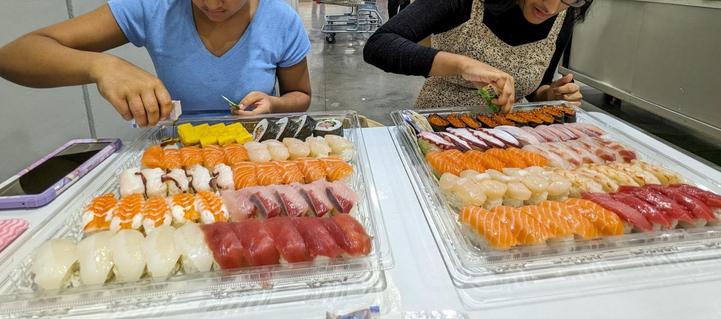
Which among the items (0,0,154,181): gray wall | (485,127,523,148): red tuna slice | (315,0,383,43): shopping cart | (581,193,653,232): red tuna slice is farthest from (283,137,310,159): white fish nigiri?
(315,0,383,43): shopping cart

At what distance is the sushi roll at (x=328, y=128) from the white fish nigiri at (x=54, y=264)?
3.07 feet

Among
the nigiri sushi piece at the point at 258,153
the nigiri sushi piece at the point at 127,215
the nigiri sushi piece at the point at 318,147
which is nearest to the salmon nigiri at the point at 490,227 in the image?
the nigiri sushi piece at the point at 318,147

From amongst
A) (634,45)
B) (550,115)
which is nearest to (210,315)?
(550,115)

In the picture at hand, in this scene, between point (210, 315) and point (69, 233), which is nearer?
point (210, 315)

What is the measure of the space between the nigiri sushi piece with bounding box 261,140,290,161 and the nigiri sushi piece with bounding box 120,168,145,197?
42 centimetres

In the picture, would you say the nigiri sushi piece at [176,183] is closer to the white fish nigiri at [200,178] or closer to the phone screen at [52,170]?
the white fish nigiri at [200,178]

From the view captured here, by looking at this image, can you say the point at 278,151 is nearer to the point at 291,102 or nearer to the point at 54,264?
the point at 291,102

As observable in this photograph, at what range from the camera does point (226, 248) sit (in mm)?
948

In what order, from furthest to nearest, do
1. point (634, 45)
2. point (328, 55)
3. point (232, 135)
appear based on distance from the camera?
1. point (328, 55)
2. point (634, 45)
3. point (232, 135)

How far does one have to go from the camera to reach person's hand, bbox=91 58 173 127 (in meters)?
1.28

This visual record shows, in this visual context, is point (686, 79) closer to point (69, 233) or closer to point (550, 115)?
point (550, 115)

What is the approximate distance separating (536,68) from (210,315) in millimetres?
1854

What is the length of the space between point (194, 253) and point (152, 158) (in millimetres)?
631

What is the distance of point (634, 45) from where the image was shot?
4535mm
